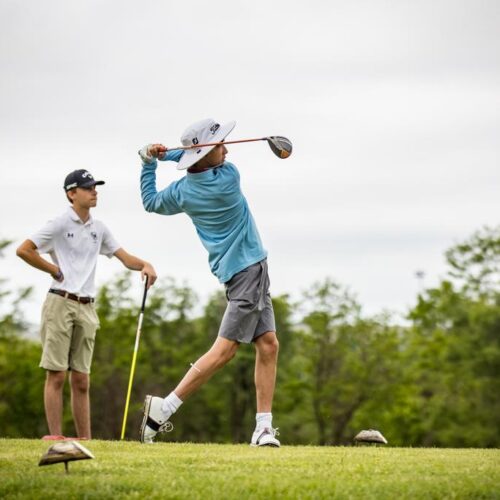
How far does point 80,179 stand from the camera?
9648 millimetres

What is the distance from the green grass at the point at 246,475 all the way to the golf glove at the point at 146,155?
2.75 metres

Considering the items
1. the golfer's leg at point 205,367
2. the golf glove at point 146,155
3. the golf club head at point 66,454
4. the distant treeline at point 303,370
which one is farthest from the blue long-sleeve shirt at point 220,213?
the distant treeline at point 303,370

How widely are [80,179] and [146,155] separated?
111cm

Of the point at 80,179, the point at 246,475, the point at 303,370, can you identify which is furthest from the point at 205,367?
the point at 303,370

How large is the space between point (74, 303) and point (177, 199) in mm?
1612

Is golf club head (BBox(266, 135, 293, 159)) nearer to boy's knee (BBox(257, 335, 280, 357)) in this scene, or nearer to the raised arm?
the raised arm

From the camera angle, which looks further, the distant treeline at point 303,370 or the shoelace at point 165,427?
the distant treeline at point 303,370

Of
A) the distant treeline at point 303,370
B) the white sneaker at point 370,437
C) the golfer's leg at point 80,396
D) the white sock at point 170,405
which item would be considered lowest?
the white sneaker at point 370,437

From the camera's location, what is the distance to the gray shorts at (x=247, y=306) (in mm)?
8461

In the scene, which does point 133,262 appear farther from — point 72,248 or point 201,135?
point 201,135

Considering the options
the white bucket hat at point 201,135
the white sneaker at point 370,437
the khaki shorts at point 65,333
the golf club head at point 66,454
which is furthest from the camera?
the khaki shorts at point 65,333

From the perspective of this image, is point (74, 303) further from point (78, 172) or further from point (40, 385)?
point (40, 385)

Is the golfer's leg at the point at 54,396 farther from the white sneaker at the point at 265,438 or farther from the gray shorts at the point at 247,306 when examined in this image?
the white sneaker at the point at 265,438

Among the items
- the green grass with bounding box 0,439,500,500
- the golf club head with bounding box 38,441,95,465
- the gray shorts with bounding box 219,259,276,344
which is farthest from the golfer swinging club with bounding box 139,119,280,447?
the golf club head with bounding box 38,441,95,465
